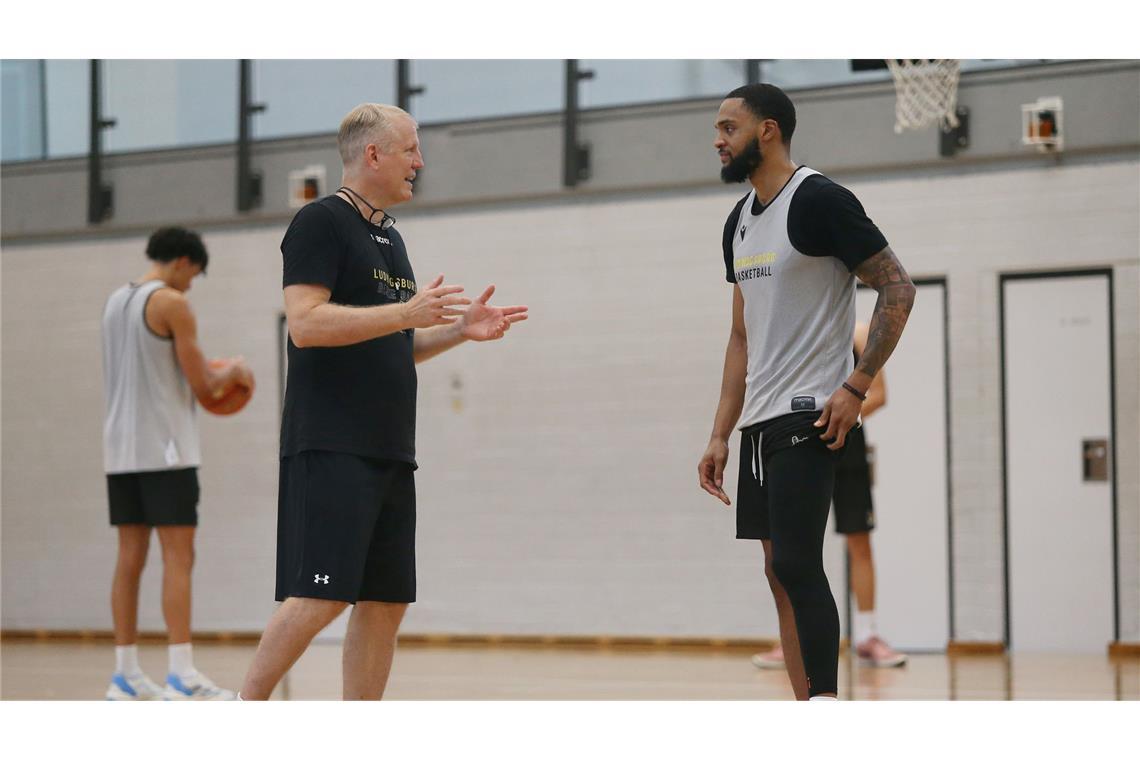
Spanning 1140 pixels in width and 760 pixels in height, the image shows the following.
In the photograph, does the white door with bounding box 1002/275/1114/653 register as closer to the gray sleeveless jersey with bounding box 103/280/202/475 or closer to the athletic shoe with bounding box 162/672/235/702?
the athletic shoe with bounding box 162/672/235/702

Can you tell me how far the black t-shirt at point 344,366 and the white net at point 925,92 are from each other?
173 inches

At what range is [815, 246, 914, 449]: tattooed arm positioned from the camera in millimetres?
2828

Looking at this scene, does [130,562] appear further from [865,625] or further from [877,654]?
[877,654]

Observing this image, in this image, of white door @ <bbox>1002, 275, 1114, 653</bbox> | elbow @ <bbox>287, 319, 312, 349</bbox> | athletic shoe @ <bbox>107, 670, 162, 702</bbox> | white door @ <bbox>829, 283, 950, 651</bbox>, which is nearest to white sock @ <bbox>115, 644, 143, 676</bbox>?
athletic shoe @ <bbox>107, 670, 162, 702</bbox>

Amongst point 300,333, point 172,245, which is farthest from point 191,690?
point 300,333

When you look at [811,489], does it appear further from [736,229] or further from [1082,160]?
[1082,160]

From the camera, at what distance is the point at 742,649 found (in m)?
7.16

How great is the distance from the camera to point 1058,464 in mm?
6898

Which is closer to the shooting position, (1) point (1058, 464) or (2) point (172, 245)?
(2) point (172, 245)

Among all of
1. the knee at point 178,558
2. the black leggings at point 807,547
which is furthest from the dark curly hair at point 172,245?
the black leggings at point 807,547

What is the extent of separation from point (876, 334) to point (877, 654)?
3.51 meters

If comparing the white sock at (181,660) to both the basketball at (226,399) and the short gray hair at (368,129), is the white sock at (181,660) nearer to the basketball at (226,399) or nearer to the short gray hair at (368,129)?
the basketball at (226,399)
